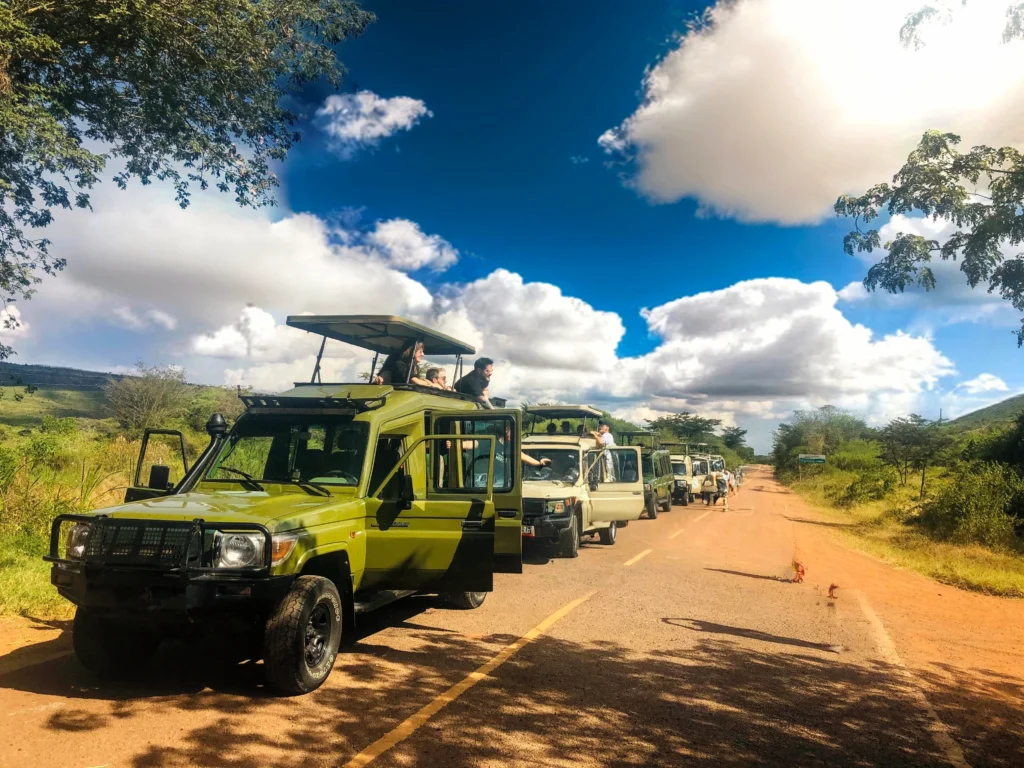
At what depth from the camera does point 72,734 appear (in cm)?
389

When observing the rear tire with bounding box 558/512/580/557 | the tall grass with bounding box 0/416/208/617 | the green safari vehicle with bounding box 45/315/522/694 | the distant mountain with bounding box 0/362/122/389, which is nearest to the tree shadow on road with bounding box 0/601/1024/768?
the green safari vehicle with bounding box 45/315/522/694

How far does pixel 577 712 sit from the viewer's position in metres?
4.55

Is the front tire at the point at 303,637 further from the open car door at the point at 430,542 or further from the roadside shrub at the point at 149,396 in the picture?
the roadside shrub at the point at 149,396

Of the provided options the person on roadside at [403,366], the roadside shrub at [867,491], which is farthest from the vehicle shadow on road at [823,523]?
the person on roadside at [403,366]

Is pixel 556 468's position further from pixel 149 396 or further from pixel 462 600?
pixel 149 396

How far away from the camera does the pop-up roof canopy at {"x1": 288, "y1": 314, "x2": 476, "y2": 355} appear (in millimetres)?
7398

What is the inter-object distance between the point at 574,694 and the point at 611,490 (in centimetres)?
786

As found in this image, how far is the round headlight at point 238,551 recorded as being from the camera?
4445mm

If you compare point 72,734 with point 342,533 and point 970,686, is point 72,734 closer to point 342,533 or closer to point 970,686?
point 342,533

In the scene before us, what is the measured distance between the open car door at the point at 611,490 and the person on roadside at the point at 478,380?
3.38 meters

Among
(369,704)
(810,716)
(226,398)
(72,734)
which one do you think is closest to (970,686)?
(810,716)

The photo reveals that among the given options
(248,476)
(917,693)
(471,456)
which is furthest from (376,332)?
(917,693)

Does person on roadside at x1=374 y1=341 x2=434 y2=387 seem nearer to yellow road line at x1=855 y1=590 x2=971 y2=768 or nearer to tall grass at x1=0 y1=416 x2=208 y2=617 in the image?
tall grass at x1=0 y1=416 x2=208 y2=617

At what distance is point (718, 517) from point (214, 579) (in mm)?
19467
